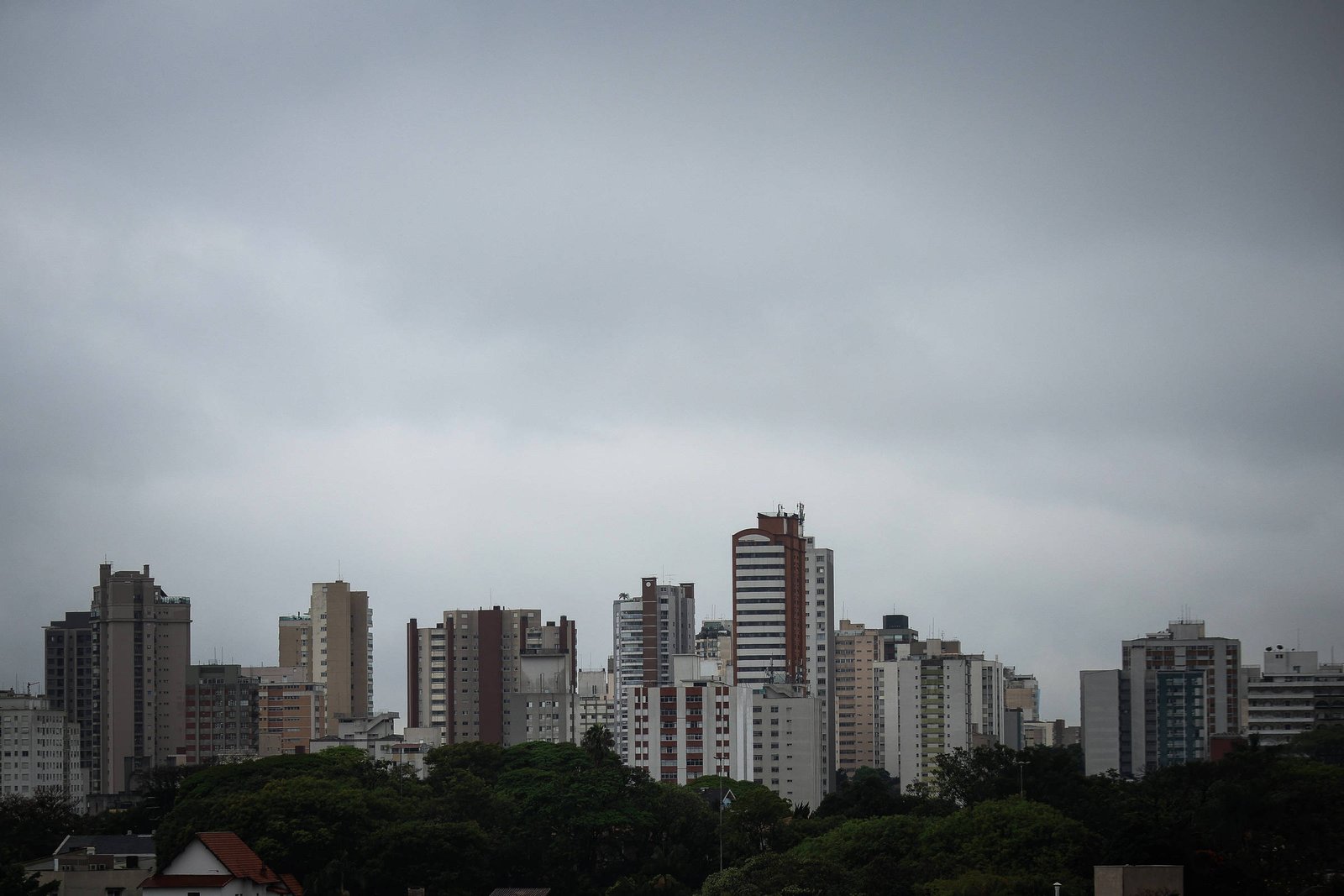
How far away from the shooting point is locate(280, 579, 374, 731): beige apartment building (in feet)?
450

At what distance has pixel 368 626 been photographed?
14000cm

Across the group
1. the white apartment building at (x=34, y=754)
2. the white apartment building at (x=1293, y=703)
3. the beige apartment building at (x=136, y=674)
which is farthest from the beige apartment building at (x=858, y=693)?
the white apartment building at (x=34, y=754)

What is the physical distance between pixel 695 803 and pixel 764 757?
34.0 metres

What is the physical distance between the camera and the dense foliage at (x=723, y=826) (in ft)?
130

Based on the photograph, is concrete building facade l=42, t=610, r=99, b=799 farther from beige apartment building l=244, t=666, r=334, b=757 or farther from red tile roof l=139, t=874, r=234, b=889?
red tile roof l=139, t=874, r=234, b=889

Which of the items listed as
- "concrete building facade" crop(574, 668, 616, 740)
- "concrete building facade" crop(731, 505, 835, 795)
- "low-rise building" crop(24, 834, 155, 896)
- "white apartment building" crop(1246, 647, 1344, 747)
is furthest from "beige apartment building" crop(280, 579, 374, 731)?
"low-rise building" crop(24, 834, 155, 896)

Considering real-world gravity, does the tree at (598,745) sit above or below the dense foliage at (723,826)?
above

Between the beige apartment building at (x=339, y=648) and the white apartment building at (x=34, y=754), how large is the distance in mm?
31053

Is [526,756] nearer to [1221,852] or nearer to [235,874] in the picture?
[235,874]

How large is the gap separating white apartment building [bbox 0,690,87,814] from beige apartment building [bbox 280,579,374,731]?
→ 31053 mm

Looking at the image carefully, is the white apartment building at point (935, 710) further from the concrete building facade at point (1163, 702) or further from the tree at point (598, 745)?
the tree at point (598, 745)

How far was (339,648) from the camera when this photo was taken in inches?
5418

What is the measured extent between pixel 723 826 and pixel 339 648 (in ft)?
286

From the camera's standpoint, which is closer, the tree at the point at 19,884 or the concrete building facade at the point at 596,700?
the tree at the point at 19,884
